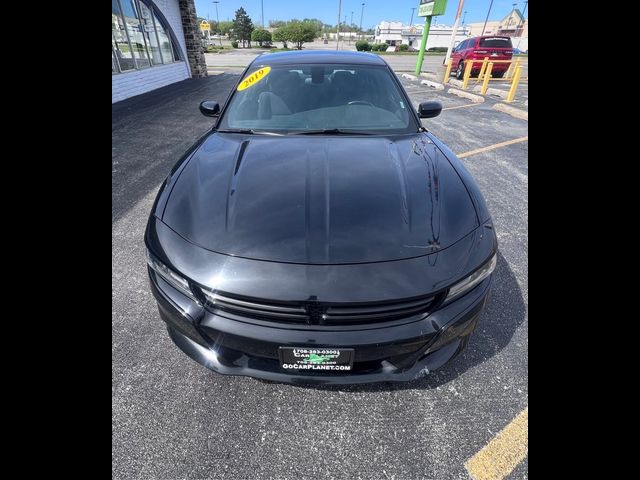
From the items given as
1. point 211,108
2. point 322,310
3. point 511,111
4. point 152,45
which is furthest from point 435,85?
point 322,310

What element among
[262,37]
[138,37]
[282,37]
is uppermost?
[282,37]

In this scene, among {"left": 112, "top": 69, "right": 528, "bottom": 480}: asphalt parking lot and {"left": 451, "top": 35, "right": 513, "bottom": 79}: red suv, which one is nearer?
{"left": 112, "top": 69, "right": 528, "bottom": 480}: asphalt parking lot

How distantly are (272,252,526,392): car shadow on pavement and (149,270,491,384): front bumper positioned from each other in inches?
7.7

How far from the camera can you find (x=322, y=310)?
1.25 meters

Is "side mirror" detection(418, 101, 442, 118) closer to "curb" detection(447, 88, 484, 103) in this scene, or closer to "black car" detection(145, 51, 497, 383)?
"black car" detection(145, 51, 497, 383)

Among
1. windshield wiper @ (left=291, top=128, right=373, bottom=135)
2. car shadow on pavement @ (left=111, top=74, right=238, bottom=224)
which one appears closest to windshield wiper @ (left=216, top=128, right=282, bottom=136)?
windshield wiper @ (left=291, top=128, right=373, bottom=135)

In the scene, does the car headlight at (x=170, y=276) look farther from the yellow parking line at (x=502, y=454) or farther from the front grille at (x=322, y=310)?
the yellow parking line at (x=502, y=454)

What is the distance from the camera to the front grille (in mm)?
1244

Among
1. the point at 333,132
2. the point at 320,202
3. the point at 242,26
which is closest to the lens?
the point at 320,202

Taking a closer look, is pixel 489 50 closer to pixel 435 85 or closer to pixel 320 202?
pixel 435 85

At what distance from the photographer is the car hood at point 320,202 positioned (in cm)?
134

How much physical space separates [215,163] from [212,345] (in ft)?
3.45

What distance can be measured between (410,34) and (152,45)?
69861 mm
